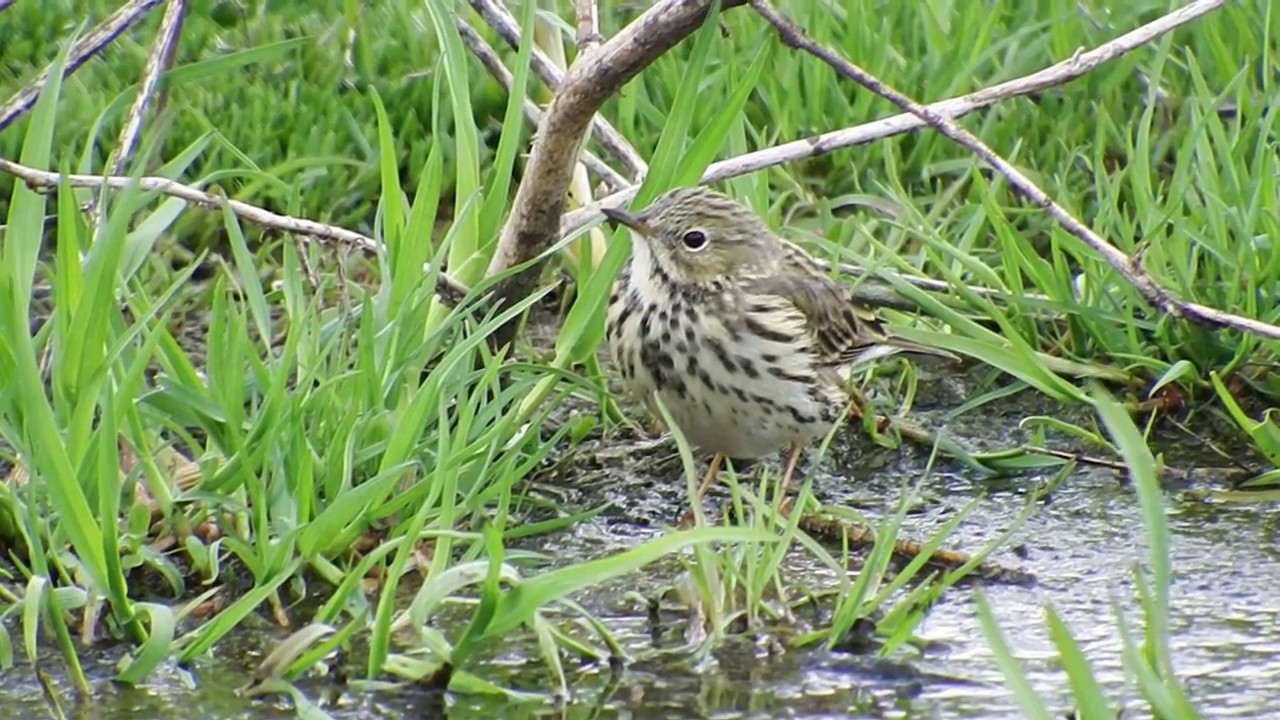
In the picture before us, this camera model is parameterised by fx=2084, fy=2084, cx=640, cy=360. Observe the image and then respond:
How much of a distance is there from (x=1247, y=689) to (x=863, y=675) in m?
0.72

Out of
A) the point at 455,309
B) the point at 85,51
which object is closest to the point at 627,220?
the point at 455,309

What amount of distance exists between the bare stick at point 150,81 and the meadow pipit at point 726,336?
118 cm

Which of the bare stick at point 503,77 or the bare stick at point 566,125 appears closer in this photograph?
the bare stick at point 566,125

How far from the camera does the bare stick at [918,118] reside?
196 inches

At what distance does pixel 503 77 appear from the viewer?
18.8ft

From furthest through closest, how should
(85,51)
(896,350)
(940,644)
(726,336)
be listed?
1. (896,350)
2. (726,336)
3. (85,51)
4. (940,644)

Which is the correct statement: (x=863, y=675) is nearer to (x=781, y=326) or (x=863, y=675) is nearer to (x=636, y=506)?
(x=636, y=506)

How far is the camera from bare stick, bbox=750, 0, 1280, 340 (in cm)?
479

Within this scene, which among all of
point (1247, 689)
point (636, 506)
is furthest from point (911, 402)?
point (1247, 689)

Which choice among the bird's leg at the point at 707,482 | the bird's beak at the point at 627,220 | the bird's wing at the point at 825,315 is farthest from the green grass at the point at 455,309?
the bird's leg at the point at 707,482

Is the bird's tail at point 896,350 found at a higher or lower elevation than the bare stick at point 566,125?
lower

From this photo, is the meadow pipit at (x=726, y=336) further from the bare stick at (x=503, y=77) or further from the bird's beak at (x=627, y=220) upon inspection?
the bare stick at (x=503, y=77)

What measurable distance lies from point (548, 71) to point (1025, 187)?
1.48 metres

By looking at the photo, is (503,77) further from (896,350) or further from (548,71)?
(896,350)
